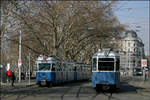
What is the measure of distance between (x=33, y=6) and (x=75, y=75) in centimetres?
1511

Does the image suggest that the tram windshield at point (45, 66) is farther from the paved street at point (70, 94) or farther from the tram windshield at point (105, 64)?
the tram windshield at point (105, 64)

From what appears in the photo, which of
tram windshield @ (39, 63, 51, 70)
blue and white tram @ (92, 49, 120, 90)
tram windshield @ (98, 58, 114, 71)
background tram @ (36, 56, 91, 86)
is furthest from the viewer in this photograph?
tram windshield @ (39, 63, 51, 70)

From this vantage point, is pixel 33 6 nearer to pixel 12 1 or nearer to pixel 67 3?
pixel 12 1

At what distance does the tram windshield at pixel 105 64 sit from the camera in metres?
22.7

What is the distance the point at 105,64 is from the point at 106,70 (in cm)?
48

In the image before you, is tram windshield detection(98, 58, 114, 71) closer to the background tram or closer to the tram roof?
the tram roof

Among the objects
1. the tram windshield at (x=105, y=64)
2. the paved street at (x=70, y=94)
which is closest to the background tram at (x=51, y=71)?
the paved street at (x=70, y=94)

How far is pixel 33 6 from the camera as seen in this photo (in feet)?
92.0

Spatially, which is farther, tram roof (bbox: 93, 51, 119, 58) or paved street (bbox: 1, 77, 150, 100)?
tram roof (bbox: 93, 51, 119, 58)

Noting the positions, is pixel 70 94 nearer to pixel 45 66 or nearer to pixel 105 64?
pixel 105 64

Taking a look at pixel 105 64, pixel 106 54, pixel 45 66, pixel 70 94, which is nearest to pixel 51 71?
pixel 45 66

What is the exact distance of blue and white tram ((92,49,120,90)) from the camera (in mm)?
22547

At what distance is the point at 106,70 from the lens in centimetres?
2277

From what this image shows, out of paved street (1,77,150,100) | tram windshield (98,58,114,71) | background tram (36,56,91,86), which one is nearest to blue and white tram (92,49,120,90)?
tram windshield (98,58,114,71)
